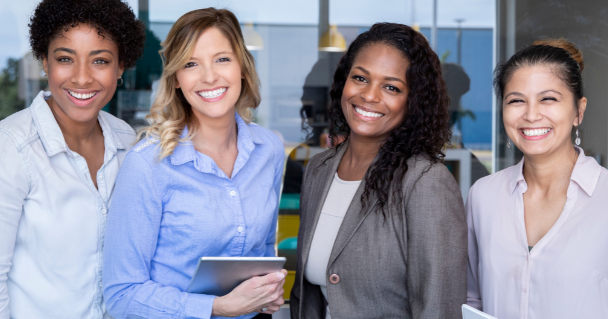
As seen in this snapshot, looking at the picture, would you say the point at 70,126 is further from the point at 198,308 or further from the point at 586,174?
the point at 586,174

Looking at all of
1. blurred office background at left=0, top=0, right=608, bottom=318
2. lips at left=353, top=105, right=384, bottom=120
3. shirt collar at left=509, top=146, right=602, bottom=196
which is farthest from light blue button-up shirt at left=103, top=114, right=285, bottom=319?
blurred office background at left=0, top=0, right=608, bottom=318

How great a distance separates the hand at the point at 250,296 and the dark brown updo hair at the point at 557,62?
1.06m

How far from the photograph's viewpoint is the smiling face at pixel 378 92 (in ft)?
6.14

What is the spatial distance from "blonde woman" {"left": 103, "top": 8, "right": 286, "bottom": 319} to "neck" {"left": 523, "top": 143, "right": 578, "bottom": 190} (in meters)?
0.94

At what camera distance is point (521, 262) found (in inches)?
68.5

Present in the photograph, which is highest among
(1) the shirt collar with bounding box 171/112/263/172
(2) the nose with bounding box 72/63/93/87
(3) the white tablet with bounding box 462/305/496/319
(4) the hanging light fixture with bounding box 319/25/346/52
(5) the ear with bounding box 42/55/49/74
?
(4) the hanging light fixture with bounding box 319/25/346/52

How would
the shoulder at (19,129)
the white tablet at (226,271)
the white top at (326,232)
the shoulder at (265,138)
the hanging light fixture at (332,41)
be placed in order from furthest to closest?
the hanging light fixture at (332,41) → the shoulder at (265,138) → the white top at (326,232) → the shoulder at (19,129) → the white tablet at (226,271)

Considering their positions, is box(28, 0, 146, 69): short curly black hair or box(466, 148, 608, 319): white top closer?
box(466, 148, 608, 319): white top

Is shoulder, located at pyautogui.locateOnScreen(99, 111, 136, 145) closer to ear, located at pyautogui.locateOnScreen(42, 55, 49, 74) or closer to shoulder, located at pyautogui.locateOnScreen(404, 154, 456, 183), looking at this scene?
ear, located at pyautogui.locateOnScreen(42, 55, 49, 74)

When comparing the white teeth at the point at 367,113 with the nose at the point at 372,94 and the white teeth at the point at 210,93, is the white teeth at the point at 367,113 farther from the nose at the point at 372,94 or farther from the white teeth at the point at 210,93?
the white teeth at the point at 210,93

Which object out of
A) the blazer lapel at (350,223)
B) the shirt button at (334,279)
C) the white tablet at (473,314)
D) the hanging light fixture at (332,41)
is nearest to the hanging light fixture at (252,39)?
the hanging light fixture at (332,41)

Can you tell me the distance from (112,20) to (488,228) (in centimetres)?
158

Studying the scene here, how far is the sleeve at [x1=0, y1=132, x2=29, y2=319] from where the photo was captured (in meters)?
1.69

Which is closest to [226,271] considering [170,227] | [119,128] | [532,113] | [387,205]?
[170,227]
